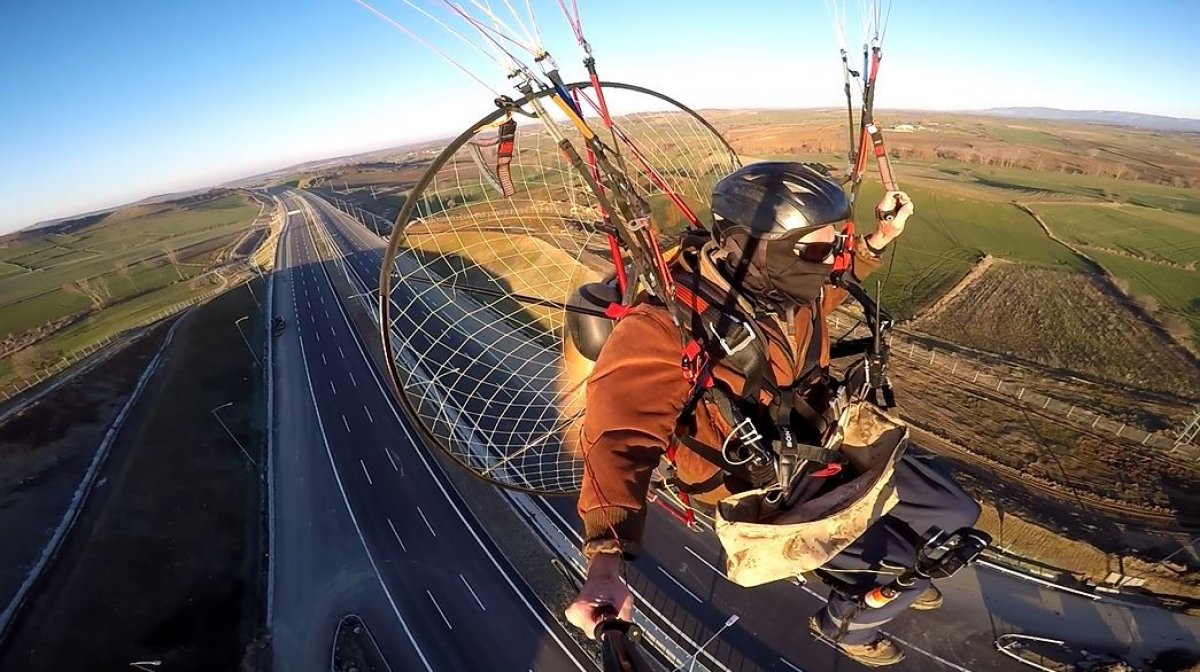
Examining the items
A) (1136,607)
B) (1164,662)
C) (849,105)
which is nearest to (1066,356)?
(1136,607)

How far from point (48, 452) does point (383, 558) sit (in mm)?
16170

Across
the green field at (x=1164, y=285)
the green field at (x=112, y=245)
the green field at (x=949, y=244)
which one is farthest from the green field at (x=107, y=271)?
the green field at (x=1164, y=285)

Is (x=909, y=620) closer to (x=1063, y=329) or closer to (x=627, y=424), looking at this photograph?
(x=627, y=424)

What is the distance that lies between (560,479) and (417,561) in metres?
13.5

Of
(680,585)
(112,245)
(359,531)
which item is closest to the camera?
(680,585)

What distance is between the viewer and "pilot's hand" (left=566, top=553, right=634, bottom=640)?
170 cm

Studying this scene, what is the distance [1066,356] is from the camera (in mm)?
22734

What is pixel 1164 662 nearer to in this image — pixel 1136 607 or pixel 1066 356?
pixel 1136 607

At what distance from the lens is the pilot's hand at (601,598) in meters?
1.70

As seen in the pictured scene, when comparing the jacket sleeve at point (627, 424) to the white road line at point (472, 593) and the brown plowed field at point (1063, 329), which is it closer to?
the white road line at point (472, 593)

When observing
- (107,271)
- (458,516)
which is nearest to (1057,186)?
(458,516)

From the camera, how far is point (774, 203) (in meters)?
2.66

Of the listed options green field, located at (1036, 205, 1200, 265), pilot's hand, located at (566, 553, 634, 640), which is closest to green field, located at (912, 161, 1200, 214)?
green field, located at (1036, 205, 1200, 265)

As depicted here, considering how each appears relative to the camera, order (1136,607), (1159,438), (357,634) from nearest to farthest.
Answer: (1136,607)
(357,634)
(1159,438)
